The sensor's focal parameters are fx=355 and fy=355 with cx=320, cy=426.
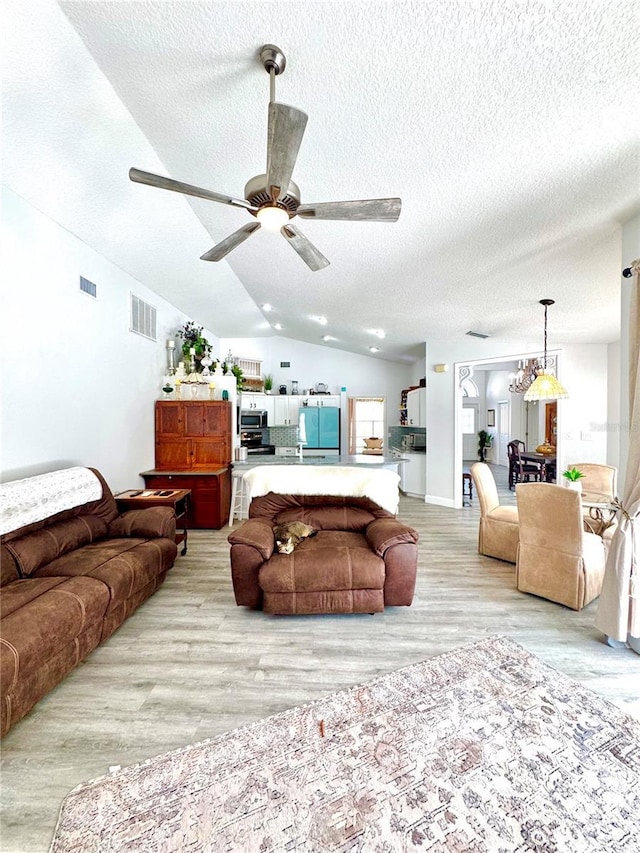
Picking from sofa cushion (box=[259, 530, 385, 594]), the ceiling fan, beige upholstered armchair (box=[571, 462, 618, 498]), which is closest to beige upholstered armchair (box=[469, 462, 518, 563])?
beige upholstered armchair (box=[571, 462, 618, 498])

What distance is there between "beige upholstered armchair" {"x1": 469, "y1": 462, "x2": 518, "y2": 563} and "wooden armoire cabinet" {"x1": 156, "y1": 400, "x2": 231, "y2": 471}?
323 centimetres

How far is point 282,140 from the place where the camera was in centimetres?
144

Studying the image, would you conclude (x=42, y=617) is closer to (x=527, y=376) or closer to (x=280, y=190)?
(x=280, y=190)

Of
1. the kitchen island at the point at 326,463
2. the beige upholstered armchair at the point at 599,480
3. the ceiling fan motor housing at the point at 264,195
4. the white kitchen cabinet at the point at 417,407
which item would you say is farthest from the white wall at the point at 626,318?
the white kitchen cabinet at the point at 417,407

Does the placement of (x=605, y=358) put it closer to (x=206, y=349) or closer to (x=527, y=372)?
(x=527, y=372)

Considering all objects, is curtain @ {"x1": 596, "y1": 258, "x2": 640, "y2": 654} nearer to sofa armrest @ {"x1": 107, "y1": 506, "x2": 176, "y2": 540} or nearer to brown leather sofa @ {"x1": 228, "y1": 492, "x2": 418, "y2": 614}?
brown leather sofa @ {"x1": 228, "y1": 492, "x2": 418, "y2": 614}

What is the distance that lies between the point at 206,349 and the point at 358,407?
449cm

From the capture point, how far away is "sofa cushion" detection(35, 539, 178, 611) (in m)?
2.29

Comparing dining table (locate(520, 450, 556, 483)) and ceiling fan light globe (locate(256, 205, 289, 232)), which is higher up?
ceiling fan light globe (locate(256, 205, 289, 232))

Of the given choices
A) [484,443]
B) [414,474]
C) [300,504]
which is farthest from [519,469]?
[300,504]

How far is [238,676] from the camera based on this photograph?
6.60 ft

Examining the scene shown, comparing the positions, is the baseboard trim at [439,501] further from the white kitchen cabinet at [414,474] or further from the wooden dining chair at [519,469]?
the wooden dining chair at [519,469]

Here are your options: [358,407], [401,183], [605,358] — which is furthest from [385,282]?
[358,407]

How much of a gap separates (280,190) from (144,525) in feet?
8.99
